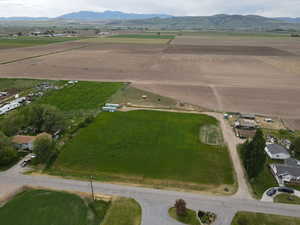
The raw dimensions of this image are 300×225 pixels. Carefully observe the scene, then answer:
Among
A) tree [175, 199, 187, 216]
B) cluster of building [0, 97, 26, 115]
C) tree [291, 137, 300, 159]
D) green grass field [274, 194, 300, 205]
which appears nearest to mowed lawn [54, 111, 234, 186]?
green grass field [274, 194, 300, 205]

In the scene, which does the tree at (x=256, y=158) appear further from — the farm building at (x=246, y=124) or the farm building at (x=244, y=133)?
the farm building at (x=246, y=124)

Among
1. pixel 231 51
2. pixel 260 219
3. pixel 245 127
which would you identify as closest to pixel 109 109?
pixel 245 127

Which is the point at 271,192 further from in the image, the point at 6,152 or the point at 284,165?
the point at 6,152

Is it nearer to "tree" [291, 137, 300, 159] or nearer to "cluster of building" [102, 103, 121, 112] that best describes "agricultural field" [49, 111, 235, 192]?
"cluster of building" [102, 103, 121, 112]

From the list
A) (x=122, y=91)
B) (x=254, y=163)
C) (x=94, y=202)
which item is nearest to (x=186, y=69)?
(x=122, y=91)

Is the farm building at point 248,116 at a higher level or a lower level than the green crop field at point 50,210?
higher

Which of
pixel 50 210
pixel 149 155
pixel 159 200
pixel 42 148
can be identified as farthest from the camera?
pixel 149 155

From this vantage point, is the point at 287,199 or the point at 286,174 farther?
the point at 286,174

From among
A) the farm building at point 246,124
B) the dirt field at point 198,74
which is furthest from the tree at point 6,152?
the dirt field at point 198,74
